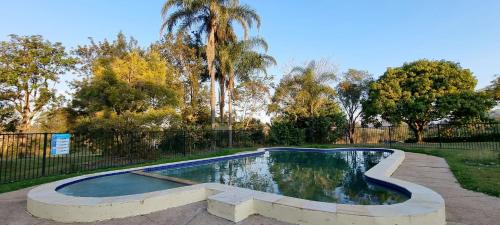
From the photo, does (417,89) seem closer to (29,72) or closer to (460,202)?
(460,202)

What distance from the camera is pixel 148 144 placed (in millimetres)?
10836

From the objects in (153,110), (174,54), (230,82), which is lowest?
(153,110)

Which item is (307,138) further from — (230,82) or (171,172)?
(171,172)

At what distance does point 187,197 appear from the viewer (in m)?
4.06

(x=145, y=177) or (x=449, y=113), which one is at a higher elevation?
(x=449, y=113)

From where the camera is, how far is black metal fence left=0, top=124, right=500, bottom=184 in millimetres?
7488

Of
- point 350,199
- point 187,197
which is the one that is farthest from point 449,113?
point 187,197

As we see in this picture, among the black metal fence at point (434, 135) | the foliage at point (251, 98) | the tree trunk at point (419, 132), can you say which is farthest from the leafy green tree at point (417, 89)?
the foliage at point (251, 98)

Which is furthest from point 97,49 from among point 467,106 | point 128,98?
point 467,106

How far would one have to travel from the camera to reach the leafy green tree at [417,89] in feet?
57.5

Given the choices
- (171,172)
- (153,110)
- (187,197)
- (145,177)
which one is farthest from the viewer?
(153,110)

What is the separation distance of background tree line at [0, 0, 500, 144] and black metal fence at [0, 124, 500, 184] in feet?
2.63

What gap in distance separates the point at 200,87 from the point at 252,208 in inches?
605

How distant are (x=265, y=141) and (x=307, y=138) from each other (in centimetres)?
307
